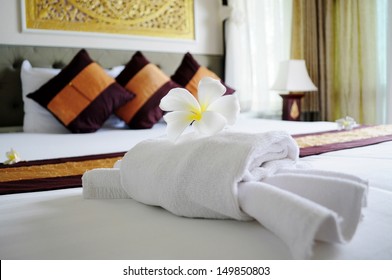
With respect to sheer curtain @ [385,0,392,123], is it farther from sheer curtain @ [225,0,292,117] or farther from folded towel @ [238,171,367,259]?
folded towel @ [238,171,367,259]

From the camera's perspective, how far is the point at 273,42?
3.44m

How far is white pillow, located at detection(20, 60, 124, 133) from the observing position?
2291 mm

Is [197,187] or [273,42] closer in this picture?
[197,187]

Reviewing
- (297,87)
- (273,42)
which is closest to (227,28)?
(273,42)

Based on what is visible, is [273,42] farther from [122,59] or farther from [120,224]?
[120,224]

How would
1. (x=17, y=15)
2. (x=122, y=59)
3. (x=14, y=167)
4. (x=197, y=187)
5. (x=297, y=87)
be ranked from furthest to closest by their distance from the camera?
(x=297, y=87)
(x=122, y=59)
(x=17, y=15)
(x=14, y=167)
(x=197, y=187)

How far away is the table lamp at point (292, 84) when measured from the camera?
3.08 meters

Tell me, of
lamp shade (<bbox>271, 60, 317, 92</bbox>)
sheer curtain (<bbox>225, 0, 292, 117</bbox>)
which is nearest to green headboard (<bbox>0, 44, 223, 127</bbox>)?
sheer curtain (<bbox>225, 0, 292, 117</bbox>)

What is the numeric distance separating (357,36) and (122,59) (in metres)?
1.94

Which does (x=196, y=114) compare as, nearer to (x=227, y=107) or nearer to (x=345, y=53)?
(x=227, y=107)

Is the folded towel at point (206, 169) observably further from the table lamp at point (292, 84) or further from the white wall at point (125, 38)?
the table lamp at point (292, 84)

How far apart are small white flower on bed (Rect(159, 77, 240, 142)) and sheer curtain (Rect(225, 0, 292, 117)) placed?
242 centimetres

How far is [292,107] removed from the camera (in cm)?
320
